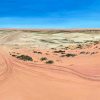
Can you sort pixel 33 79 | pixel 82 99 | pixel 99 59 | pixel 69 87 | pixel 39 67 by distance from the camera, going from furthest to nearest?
pixel 99 59, pixel 39 67, pixel 33 79, pixel 69 87, pixel 82 99

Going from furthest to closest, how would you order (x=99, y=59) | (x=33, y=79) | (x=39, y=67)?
(x=99, y=59) < (x=39, y=67) < (x=33, y=79)

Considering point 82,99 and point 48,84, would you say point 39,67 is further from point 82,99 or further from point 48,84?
point 82,99

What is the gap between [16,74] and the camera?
44.5 feet

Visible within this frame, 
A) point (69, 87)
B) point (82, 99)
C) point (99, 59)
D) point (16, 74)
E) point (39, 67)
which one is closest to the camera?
point (82, 99)

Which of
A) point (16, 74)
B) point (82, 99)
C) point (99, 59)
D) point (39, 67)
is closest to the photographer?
point (82, 99)

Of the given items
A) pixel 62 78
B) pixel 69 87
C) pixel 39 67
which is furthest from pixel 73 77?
pixel 39 67

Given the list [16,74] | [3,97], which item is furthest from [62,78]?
[3,97]

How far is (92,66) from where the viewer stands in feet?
51.9

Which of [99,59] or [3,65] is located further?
[99,59]

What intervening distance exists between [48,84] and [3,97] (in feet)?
6.72

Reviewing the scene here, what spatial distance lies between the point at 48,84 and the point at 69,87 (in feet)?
2.77

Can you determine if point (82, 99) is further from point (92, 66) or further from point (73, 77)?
point (92, 66)

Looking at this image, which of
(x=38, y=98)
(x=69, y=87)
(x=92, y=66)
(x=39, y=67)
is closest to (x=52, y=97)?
(x=38, y=98)

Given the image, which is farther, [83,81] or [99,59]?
[99,59]
